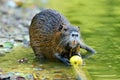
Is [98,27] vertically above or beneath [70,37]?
above

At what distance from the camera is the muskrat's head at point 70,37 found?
25.9ft

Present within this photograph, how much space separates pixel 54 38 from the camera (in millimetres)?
8500

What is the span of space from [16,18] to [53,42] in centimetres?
531

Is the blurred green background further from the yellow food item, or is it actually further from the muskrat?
the muskrat

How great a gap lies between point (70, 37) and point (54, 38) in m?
0.60

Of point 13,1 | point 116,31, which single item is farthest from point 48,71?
point 13,1

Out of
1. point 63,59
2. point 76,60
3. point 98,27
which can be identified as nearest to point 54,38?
point 63,59

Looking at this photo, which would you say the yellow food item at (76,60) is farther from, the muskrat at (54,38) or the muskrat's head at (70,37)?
the muskrat's head at (70,37)

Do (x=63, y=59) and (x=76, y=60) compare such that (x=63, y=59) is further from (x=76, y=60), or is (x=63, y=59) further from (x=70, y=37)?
(x=70, y=37)

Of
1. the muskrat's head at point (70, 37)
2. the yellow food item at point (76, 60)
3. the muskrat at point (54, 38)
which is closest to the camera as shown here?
the muskrat's head at point (70, 37)

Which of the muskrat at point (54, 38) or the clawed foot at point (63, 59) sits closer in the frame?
the muskrat at point (54, 38)

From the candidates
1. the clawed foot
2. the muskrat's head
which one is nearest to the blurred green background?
the clawed foot

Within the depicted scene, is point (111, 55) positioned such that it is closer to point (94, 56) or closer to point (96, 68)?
point (94, 56)

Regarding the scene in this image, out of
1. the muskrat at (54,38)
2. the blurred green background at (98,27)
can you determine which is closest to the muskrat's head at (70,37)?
the muskrat at (54,38)
